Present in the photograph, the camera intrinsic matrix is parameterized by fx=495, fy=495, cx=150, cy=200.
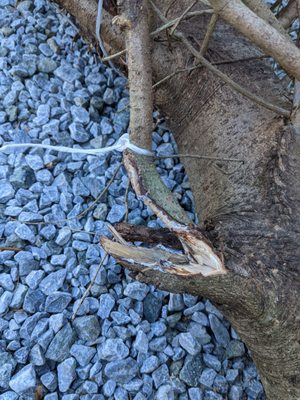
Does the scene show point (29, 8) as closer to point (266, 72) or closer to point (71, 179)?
point (71, 179)

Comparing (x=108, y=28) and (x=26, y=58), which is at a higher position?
(x=108, y=28)

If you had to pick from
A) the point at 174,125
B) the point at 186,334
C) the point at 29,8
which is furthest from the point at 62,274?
the point at 29,8

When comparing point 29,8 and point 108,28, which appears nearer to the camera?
point 108,28

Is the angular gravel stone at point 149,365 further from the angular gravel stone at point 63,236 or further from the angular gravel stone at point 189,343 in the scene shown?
the angular gravel stone at point 63,236

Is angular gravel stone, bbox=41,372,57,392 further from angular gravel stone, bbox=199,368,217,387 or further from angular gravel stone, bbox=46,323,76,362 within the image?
angular gravel stone, bbox=199,368,217,387

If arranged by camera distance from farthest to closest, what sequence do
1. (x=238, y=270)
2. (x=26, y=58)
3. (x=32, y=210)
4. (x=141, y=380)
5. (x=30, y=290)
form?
(x=26, y=58) → (x=32, y=210) → (x=30, y=290) → (x=141, y=380) → (x=238, y=270)

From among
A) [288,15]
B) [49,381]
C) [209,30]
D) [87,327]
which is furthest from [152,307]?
[288,15]

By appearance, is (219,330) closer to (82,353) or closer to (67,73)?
(82,353)

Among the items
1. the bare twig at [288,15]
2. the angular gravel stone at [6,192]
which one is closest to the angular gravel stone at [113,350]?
the angular gravel stone at [6,192]
